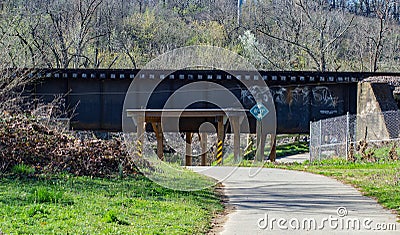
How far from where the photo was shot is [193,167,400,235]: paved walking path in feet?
33.0

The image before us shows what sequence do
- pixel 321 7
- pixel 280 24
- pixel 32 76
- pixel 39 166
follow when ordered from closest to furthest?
pixel 39 166 → pixel 32 76 → pixel 321 7 → pixel 280 24

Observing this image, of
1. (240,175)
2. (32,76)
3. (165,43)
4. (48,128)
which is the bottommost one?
(240,175)

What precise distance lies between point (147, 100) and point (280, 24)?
37050 mm

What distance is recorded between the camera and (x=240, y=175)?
69.1 feet

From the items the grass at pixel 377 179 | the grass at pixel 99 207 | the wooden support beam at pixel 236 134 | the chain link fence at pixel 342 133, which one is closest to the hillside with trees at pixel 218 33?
the wooden support beam at pixel 236 134

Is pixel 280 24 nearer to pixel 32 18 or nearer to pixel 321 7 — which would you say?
pixel 321 7

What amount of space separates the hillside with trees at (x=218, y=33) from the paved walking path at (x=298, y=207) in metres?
32.9

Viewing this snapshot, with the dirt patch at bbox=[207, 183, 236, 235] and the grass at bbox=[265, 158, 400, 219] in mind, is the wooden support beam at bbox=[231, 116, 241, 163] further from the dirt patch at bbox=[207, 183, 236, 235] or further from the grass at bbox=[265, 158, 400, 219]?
the dirt patch at bbox=[207, 183, 236, 235]

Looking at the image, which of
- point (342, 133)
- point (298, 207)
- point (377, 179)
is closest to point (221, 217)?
point (298, 207)

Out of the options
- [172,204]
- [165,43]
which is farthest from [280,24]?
[172,204]

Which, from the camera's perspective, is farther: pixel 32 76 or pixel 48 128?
pixel 32 76

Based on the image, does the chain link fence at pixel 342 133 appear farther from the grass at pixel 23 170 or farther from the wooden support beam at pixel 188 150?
the grass at pixel 23 170

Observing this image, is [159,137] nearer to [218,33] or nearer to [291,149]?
[291,149]

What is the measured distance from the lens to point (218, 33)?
74.4 meters
